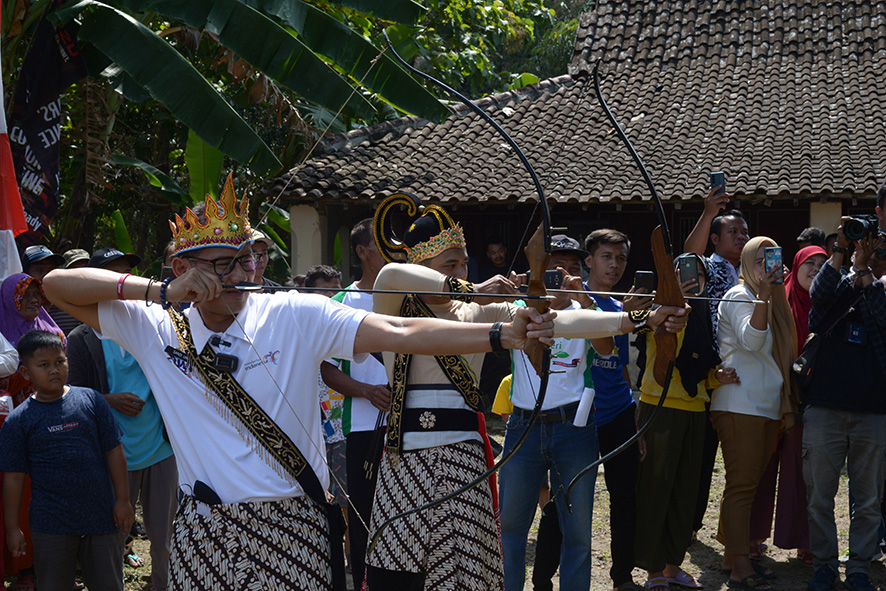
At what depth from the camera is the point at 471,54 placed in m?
14.9

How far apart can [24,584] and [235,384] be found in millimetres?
3061

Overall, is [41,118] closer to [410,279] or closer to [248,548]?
[410,279]

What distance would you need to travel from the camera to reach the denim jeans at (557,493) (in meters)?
4.04

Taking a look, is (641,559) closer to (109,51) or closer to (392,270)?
(392,270)

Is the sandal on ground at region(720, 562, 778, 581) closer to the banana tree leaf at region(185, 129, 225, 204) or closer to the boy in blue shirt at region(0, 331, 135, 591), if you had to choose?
the boy in blue shirt at region(0, 331, 135, 591)

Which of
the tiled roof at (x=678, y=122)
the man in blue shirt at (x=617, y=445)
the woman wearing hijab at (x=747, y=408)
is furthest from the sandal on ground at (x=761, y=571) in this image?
the tiled roof at (x=678, y=122)

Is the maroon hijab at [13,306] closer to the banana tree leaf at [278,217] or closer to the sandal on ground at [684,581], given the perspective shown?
the sandal on ground at [684,581]

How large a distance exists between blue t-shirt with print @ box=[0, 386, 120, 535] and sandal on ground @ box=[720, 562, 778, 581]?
333 cm

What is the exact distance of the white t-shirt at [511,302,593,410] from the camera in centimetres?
407

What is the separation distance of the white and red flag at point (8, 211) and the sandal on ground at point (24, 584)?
170cm

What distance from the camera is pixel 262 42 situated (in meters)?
7.31

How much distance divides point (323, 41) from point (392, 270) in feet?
17.7

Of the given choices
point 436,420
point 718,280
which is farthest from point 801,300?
point 436,420

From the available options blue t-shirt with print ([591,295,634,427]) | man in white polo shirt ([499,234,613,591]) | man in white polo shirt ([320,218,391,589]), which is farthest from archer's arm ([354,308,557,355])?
blue t-shirt with print ([591,295,634,427])
